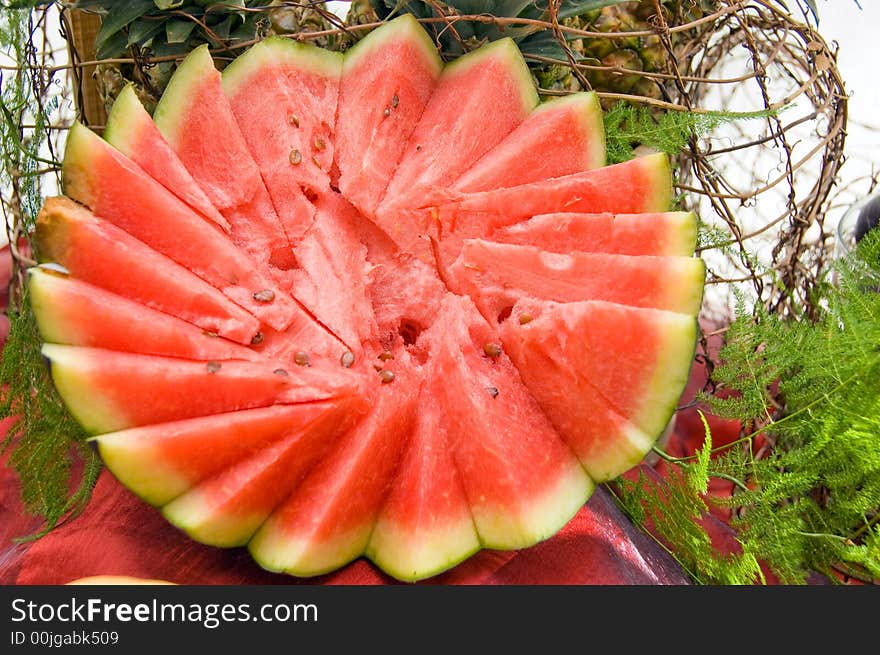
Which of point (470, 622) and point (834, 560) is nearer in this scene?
point (470, 622)

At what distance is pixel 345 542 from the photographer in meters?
0.86

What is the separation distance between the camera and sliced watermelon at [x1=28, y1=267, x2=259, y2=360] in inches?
32.0

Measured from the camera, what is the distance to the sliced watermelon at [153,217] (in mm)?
883

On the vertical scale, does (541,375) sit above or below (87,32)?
below

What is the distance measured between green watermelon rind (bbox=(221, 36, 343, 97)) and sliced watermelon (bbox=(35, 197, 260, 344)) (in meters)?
0.26

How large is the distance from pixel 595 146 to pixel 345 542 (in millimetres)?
569

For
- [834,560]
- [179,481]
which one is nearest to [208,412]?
[179,481]

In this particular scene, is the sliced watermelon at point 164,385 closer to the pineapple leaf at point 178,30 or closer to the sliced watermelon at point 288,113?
the sliced watermelon at point 288,113

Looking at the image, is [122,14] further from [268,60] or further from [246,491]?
[246,491]

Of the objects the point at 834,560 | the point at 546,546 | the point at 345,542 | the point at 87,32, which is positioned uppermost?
the point at 87,32

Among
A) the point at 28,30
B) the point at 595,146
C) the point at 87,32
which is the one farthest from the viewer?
the point at 87,32

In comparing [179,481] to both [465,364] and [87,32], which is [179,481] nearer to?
[465,364]

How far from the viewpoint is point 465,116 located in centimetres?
101

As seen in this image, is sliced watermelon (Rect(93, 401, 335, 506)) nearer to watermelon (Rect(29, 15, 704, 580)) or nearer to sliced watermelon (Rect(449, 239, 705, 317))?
watermelon (Rect(29, 15, 704, 580))
